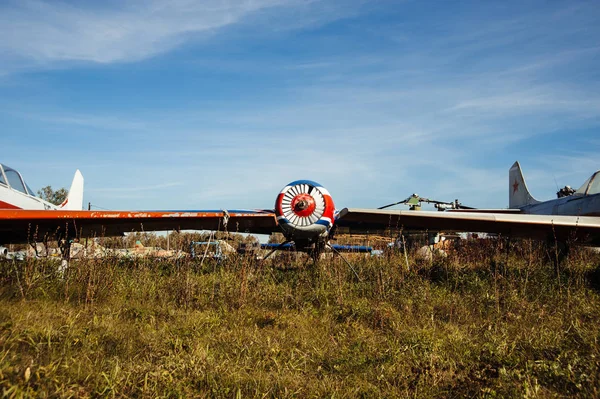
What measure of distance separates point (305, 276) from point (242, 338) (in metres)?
3.63

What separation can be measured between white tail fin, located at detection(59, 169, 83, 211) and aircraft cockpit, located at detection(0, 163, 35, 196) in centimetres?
490

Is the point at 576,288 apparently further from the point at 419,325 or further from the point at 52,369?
the point at 52,369

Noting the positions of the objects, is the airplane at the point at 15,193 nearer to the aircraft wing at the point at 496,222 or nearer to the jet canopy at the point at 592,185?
the aircraft wing at the point at 496,222

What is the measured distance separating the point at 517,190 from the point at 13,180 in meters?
19.0

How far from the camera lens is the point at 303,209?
29.5ft

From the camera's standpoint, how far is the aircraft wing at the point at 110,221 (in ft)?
25.2

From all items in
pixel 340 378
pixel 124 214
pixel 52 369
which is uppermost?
pixel 124 214

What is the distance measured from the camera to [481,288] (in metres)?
6.90

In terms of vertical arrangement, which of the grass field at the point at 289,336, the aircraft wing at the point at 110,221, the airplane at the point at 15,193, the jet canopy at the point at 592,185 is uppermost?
the jet canopy at the point at 592,185

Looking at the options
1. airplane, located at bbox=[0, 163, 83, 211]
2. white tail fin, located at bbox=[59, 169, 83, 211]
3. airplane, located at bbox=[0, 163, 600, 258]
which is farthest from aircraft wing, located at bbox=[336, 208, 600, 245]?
white tail fin, located at bbox=[59, 169, 83, 211]

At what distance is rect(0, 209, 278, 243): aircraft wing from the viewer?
7.69m

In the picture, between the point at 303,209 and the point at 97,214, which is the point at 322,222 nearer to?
the point at 303,209

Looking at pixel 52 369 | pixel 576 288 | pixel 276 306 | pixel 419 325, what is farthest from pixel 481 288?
pixel 52 369

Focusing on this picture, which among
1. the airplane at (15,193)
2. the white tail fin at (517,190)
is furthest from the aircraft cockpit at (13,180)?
the white tail fin at (517,190)
